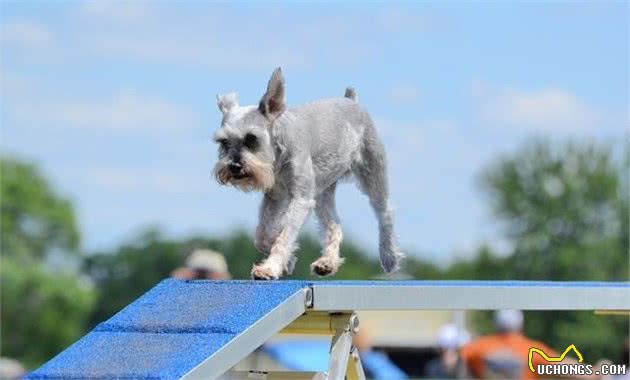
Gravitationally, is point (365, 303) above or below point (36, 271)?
below

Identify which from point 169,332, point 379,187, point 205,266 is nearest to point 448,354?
point 205,266

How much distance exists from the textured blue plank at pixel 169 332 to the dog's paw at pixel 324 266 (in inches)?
31.1

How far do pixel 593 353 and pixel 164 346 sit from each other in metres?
66.7

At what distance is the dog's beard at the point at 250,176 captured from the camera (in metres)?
8.12

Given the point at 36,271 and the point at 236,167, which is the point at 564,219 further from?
the point at 236,167

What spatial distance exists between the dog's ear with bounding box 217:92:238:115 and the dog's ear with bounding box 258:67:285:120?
0.18m

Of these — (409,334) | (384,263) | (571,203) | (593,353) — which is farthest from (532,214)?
(384,263)

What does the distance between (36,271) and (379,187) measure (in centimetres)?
7940

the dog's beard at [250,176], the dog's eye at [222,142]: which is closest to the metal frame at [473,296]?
the dog's beard at [250,176]

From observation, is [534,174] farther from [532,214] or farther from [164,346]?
[164,346]

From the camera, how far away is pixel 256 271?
8.06 metres

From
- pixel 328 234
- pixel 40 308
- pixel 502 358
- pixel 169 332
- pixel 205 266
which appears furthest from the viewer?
pixel 40 308

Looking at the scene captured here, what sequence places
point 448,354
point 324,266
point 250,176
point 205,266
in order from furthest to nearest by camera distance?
point 448,354, point 205,266, point 324,266, point 250,176

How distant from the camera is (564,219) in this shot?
82.1 m
